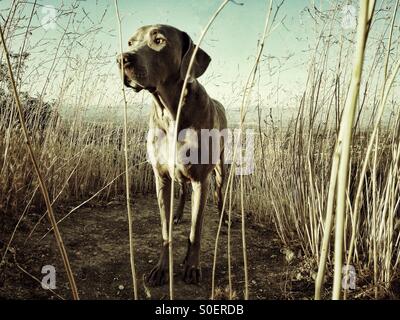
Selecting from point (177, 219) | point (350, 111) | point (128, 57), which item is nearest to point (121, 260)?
point (177, 219)

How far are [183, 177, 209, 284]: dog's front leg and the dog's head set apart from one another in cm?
71

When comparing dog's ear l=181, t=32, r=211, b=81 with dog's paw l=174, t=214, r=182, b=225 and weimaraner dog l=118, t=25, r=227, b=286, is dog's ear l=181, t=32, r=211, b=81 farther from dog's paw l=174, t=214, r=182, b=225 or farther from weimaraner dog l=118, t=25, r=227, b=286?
dog's paw l=174, t=214, r=182, b=225

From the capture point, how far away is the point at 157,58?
6.01ft

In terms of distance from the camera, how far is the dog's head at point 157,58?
1649 millimetres

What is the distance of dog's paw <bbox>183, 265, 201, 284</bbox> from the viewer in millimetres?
1913

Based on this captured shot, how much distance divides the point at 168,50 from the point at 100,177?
210 centimetres

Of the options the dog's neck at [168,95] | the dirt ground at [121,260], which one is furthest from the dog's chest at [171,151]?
the dirt ground at [121,260]

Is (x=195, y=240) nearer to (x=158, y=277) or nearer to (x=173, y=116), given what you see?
(x=158, y=277)

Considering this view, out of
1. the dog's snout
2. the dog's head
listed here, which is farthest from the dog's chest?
the dog's snout

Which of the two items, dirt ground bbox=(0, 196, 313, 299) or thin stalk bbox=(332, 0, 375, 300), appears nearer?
thin stalk bbox=(332, 0, 375, 300)

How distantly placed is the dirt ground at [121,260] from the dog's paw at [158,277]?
0.04 metres

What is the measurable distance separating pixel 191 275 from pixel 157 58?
132 centimetres
